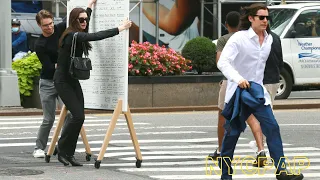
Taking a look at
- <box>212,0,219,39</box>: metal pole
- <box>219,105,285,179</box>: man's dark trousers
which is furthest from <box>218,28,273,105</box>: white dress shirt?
<box>212,0,219,39</box>: metal pole

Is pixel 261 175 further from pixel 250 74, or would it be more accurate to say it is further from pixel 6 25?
pixel 6 25

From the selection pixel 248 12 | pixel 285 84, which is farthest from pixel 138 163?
pixel 285 84

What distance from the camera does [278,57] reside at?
12.4 m

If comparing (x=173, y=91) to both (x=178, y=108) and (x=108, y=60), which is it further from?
(x=108, y=60)

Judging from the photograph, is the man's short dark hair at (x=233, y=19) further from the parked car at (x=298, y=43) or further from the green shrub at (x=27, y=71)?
the parked car at (x=298, y=43)

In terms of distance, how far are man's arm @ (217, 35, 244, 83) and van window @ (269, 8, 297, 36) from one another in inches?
533

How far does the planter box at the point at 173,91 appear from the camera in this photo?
21.2 meters

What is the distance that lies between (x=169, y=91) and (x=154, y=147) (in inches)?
274

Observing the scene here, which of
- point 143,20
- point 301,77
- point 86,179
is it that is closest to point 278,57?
point 86,179

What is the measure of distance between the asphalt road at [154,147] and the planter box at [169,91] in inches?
27.5

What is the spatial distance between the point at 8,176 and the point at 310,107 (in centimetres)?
1219

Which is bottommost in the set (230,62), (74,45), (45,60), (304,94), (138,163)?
(304,94)

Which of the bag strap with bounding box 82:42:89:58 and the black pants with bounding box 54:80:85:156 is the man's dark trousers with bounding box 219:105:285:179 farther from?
the bag strap with bounding box 82:42:89:58

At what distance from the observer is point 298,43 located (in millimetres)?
23594
